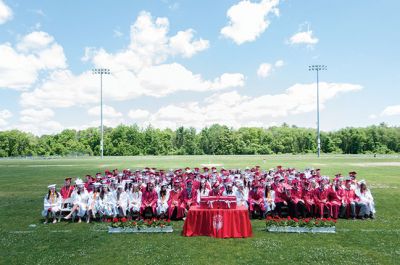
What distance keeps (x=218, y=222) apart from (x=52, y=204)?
7965 millimetres

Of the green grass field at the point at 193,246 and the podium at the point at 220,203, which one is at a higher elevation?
the podium at the point at 220,203

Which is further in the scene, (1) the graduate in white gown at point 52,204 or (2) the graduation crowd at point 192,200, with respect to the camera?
(2) the graduation crowd at point 192,200

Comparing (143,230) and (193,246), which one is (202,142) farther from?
(193,246)

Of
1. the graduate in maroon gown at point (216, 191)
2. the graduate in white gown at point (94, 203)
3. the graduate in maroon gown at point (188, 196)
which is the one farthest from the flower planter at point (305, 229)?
the graduate in white gown at point (94, 203)

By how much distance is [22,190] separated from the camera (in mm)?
26609

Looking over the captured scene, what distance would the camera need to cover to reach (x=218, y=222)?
1235 cm

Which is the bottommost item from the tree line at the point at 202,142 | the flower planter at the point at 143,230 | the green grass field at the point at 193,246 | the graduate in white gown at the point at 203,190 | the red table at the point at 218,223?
the green grass field at the point at 193,246

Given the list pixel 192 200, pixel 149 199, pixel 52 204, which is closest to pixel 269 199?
pixel 192 200

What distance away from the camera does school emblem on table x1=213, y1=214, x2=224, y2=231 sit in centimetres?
1234

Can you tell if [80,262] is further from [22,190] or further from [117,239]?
[22,190]

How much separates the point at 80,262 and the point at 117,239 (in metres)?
2.46

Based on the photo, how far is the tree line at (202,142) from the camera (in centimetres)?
12391

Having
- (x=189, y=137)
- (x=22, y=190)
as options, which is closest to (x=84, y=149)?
(x=189, y=137)

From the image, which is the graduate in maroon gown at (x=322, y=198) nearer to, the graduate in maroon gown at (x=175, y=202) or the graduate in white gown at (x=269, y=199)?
the graduate in white gown at (x=269, y=199)
